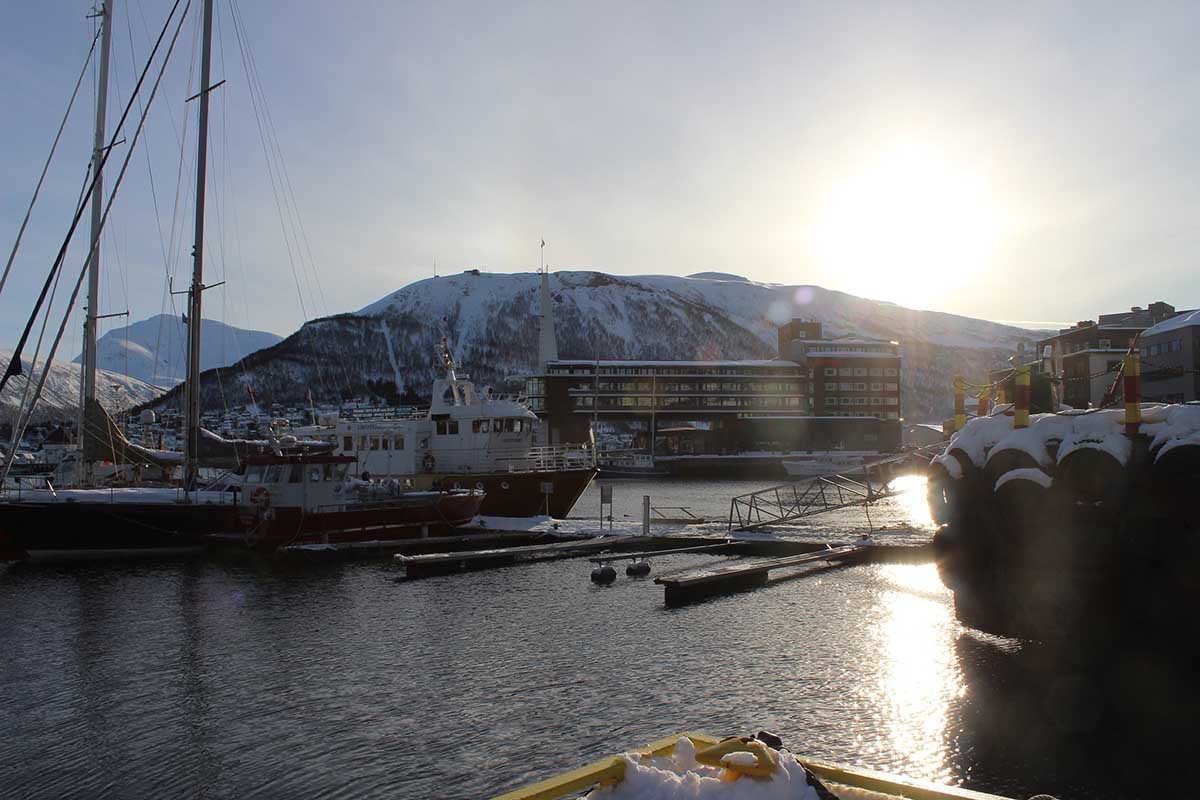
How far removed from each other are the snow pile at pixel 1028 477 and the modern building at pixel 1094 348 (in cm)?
5181

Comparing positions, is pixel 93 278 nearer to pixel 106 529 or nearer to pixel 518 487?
pixel 106 529

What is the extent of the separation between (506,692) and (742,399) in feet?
398

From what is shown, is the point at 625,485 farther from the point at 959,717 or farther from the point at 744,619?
the point at 959,717

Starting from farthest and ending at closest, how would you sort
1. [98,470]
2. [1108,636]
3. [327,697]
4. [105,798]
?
[98,470] → [1108,636] → [327,697] → [105,798]

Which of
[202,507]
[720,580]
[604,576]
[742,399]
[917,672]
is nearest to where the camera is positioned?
[917,672]

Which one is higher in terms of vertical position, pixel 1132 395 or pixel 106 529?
pixel 1132 395

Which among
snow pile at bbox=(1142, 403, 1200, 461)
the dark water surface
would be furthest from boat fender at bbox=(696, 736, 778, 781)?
snow pile at bbox=(1142, 403, 1200, 461)

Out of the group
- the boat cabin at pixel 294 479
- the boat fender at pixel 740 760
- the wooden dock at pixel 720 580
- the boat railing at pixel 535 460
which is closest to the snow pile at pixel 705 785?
the boat fender at pixel 740 760

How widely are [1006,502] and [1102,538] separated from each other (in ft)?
8.25

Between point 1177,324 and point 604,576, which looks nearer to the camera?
point 604,576

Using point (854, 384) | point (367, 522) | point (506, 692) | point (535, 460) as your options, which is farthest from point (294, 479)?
point (854, 384)

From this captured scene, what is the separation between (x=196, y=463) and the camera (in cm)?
3975

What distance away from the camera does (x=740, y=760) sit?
6082 millimetres

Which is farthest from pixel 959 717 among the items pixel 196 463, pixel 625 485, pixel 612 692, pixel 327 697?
pixel 625 485
